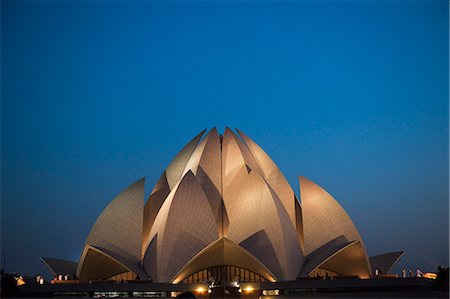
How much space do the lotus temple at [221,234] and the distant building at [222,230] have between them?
0.06 m

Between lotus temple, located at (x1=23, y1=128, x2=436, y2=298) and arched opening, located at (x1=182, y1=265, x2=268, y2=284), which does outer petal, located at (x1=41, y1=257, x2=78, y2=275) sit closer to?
lotus temple, located at (x1=23, y1=128, x2=436, y2=298)

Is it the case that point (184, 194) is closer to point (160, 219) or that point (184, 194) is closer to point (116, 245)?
point (160, 219)

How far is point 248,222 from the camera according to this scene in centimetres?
3544

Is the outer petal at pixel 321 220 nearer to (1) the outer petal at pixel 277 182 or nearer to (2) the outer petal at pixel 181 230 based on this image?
(1) the outer petal at pixel 277 182

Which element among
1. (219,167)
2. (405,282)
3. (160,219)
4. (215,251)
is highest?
(219,167)

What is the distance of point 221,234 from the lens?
36188mm

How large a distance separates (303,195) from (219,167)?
6190mm

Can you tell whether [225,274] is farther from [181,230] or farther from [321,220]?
[321,220]

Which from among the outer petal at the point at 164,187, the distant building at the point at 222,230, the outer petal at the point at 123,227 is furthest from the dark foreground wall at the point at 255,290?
the outer petal at the point at 164,187

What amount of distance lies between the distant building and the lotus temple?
6 centimetres

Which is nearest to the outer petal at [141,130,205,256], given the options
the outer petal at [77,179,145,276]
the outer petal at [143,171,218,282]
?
the outer petal at [77,179,145,276]

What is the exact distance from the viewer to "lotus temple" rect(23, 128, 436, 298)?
108 ft

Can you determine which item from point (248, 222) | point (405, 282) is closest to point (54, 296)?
point (248, 222)

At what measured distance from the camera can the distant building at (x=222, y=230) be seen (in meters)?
33.4
